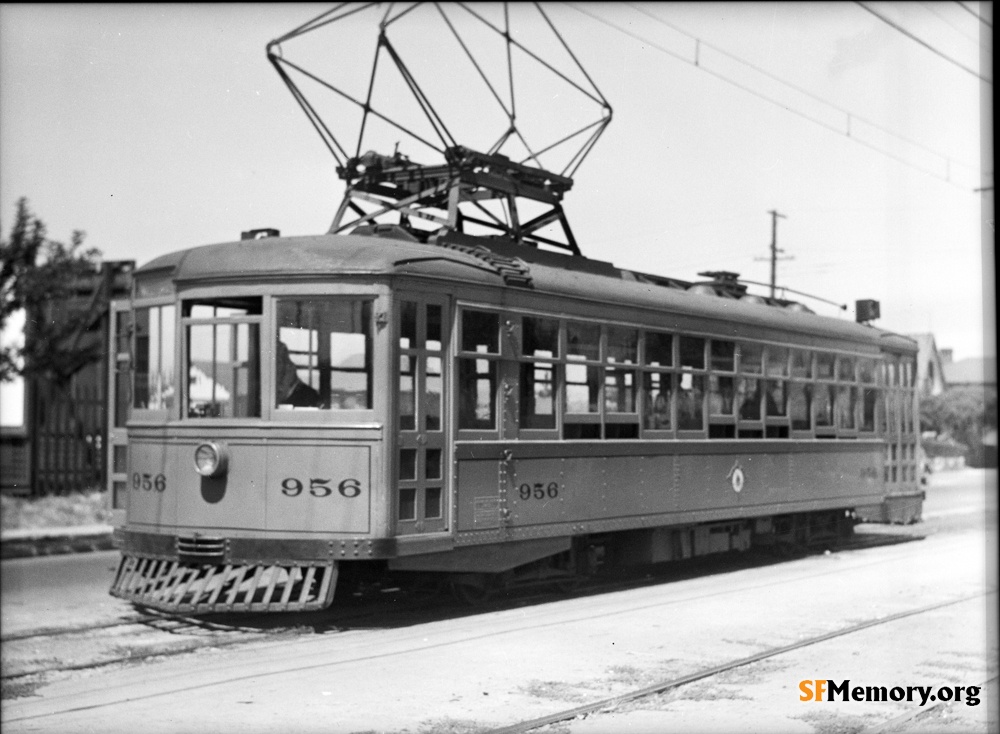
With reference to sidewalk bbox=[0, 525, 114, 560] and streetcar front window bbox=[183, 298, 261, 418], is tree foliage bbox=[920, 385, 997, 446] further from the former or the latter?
streetcar front window bbox=[183, 298, 261, 418]

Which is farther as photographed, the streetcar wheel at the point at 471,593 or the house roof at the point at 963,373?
the house roof at the point at 963,373

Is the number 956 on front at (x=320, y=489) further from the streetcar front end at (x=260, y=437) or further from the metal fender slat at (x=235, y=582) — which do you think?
the metal fender slat at (x=235, y=582)

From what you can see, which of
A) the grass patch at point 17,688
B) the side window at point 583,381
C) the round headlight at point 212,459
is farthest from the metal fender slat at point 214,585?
the side window at point 583,381

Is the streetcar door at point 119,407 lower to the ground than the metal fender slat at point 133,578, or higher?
higher

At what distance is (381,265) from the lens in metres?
8.46

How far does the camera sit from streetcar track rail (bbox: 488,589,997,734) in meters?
5.80

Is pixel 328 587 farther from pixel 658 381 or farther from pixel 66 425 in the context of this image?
pixel 66 425

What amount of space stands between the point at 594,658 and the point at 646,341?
383 centimetres

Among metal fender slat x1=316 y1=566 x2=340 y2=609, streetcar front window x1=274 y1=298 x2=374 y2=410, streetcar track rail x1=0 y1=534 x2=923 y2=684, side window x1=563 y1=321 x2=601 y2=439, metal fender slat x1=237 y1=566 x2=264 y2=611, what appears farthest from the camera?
side window x1=563 y1=321 x2=601 y2=439

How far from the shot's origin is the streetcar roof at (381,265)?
8508 mm

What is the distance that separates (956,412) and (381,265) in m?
41.5

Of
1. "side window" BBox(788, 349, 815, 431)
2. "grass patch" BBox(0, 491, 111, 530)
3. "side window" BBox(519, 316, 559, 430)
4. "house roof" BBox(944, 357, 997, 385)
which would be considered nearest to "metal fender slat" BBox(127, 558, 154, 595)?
"side window" BBox(519, 316, 559, 430)

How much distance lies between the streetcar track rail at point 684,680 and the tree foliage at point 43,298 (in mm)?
9184

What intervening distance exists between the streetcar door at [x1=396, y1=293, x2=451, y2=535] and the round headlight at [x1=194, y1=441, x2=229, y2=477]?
1.27m
